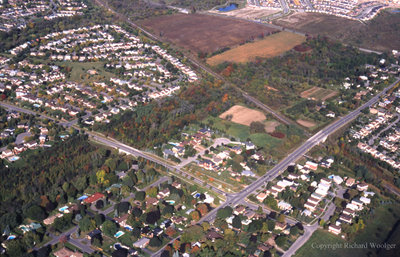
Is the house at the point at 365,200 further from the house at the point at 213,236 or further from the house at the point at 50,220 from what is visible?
the house at the point at 50,220

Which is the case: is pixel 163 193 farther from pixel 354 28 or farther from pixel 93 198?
Result: pixel 354 28

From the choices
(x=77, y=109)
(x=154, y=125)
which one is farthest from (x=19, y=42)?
(x=154, y=125)

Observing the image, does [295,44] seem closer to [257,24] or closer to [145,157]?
[257,24]

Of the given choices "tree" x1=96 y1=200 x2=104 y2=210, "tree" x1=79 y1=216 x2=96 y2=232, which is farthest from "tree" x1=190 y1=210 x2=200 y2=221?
"tree" x1=79 y1=216 x2=96 y2=232

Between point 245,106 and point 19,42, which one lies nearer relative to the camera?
point 245,106

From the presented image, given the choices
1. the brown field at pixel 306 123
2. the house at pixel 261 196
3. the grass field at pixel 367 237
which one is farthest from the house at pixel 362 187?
the brown field at pixel 306 123

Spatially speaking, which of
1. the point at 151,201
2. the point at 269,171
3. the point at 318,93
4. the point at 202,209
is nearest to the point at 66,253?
the point at 151,201
